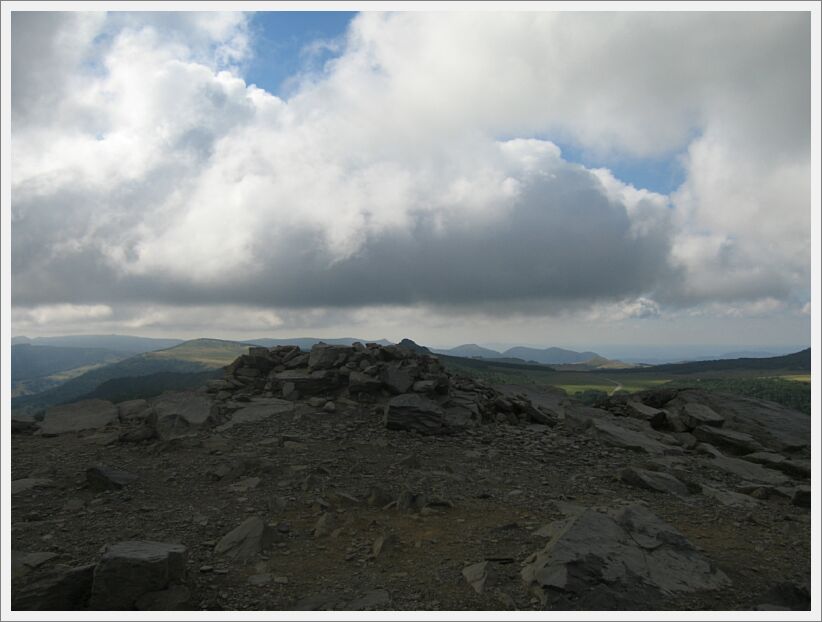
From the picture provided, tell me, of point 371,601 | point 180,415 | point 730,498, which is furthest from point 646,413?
point 180,415

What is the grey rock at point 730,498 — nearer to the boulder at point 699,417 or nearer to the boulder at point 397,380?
the boulder at point 699,417

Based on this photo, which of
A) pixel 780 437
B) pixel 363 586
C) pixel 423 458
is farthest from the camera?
pixel 780 437

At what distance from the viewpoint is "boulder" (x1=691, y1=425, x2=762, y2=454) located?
68.4 feet

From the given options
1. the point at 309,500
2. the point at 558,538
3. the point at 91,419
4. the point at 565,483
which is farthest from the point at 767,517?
the point at 91,419

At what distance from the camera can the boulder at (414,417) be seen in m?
17.8

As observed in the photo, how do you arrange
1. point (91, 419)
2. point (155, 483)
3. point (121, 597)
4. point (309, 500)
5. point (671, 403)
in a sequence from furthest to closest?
1. point (671, 403)
2. point (91, 419)
3. point (155, 483)
4. point (309, 500)
5. point (121, 597)

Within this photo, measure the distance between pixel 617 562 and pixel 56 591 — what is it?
28.1 feet

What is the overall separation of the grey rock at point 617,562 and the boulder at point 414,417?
29.3 ft

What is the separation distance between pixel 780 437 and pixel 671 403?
496 centimetres

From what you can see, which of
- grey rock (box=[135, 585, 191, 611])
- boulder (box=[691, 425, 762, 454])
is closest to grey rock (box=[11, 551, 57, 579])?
grey rock (box=[135, 585, 191, 611])

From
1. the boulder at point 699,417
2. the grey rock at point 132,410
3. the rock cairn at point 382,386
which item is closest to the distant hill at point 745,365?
the boulder at point 699,417

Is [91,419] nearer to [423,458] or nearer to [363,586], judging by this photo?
[423,458]

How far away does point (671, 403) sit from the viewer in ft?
86.6

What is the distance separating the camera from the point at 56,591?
7.46 meters
